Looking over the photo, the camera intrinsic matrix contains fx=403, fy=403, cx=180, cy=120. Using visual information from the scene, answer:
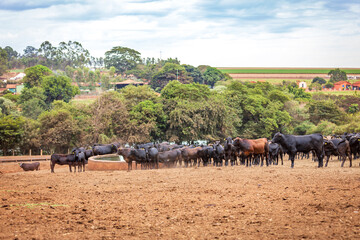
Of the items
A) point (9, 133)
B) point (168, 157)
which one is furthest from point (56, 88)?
point (168, 157)

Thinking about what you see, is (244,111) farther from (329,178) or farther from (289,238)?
(289,238)

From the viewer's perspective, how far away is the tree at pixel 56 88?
68.8 metres

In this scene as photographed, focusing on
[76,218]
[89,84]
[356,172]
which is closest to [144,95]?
[356,172]

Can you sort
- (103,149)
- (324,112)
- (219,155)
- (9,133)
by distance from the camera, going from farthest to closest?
(324,112)
(9,133)
(103,149)
(219,155)

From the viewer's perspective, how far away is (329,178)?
13.9 metres

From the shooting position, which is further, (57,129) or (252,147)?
(57,129)

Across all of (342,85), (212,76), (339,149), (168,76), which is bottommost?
(339,149)

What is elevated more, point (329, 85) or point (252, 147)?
point (329, 85)

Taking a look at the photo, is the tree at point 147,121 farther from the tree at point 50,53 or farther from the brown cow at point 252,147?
the tree at point 50,53

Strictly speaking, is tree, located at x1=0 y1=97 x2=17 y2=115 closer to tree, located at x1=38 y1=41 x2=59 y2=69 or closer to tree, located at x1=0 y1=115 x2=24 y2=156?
tree, located at x1=0 y1=115 x2=24 y2=156

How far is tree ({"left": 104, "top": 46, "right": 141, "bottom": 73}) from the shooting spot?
12444 centimetres

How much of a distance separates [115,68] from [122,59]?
401 centimetres

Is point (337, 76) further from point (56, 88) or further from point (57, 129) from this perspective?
point (57, 129)

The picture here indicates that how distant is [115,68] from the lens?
12381 centimetres
